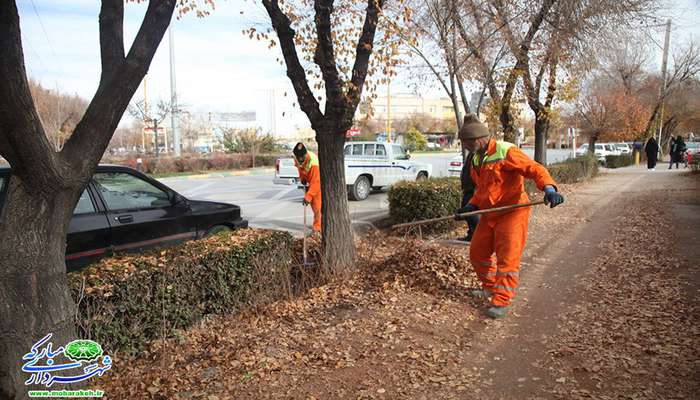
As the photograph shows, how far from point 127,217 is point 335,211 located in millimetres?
2280

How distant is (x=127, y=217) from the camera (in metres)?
5.21

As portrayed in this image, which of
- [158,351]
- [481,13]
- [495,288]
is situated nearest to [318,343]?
[158,351]

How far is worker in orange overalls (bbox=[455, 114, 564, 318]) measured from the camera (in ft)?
13.7

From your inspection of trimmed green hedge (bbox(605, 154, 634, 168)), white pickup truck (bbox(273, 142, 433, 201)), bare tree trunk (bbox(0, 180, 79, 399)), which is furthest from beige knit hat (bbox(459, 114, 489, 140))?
trimmed green hedge (bbox(605, 154, 634, 168))

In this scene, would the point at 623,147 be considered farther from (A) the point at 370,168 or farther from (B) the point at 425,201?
(B) the point at 425,201

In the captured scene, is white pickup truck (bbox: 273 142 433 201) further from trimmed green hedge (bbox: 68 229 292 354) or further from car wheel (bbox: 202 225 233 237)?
trimmed green hedge (bbox: 68 229 292 354)

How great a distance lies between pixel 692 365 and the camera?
10.3 feet

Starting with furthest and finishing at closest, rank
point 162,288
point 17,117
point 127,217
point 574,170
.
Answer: point 574,170, point 127,217, point 162,288, point 17,117

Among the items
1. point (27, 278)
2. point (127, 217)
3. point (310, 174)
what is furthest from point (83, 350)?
point (310, 174)

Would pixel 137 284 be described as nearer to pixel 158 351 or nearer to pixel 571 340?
pixel 158 351

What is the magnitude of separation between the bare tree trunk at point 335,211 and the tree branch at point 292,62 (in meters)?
0.27

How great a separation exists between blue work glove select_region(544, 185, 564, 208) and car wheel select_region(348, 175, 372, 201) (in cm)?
1002

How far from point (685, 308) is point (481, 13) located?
24.7 ft

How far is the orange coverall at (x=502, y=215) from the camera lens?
4.18m
